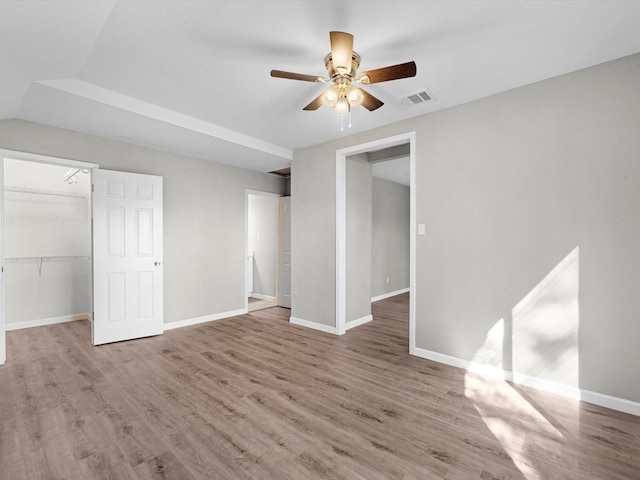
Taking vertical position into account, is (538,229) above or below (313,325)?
above

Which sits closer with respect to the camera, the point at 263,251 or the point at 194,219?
the point at 194,219

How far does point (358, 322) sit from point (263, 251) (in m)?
2.80

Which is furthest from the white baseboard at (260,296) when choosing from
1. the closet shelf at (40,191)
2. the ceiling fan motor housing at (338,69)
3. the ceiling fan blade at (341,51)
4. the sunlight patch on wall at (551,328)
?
the ceiling fan blade at (341,51)

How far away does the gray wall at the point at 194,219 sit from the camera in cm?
378

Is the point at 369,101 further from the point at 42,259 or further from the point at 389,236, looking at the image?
the point at 42,259

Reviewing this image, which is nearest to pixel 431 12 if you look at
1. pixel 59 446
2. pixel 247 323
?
pixel 59 446

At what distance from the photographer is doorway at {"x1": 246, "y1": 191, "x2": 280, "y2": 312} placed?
6.09m

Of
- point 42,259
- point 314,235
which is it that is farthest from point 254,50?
point 42,259

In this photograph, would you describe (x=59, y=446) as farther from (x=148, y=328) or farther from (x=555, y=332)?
(x=555, y=332)

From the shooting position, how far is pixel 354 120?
11.1 ft

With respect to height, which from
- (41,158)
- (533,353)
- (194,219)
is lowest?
(533,353)

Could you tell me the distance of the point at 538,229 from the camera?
2561mm

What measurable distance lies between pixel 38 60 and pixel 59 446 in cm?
250

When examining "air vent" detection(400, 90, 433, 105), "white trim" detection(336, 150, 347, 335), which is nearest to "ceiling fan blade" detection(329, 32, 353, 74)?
"air vent" detection(400, 90, 433, 105)
